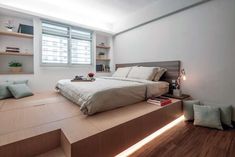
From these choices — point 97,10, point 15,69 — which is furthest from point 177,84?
point 15,69

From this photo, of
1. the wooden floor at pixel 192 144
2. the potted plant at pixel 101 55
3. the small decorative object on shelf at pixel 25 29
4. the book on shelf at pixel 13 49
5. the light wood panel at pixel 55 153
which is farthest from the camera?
the potted plant at pixel 101 55

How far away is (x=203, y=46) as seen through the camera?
2.42m

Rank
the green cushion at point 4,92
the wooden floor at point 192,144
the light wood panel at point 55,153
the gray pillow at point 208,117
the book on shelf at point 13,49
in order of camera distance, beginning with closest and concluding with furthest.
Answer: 1. the light wood panel at point 55,153
2. the wooden floor at point 192,144
3. the gray pillow at point 208,117
4. the green cushion at point 4,92
5. the book on shelf at point 13,49

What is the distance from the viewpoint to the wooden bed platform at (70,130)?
1061mm

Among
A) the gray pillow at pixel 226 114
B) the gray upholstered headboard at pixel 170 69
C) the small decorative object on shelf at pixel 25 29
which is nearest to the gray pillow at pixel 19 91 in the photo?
the small decorative object on shelf at pixel 25 29

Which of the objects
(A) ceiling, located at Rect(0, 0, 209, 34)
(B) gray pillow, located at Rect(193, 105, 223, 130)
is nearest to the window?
(A) ceiling, located at Rect(0, 0, 209, 34)

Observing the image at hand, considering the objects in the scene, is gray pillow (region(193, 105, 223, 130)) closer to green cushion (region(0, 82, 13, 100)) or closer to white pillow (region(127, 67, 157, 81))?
white pillow (region(127, 67, 157, 81))

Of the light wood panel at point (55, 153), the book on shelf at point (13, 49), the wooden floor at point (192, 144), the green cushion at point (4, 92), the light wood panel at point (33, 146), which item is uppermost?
the book on shelf at point (13, 49)

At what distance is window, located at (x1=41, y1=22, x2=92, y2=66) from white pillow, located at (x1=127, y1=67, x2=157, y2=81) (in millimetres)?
1638

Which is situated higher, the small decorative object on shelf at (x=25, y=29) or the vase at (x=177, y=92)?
the small decorative object on shelf at (x=25, y=29)

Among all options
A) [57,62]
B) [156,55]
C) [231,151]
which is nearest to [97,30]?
[57,62]

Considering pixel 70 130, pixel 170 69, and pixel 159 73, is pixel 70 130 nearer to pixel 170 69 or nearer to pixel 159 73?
pixel 159 73

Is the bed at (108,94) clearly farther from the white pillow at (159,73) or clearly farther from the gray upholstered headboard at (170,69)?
the gray upholstered headboard at (170,69)

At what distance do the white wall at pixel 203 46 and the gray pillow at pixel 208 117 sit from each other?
0.34 m
